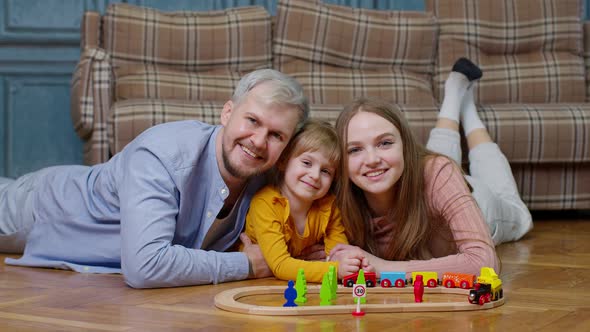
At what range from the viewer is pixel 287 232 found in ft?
6.79

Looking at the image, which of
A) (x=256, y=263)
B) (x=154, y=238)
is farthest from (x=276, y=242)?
(x=154, y=238)

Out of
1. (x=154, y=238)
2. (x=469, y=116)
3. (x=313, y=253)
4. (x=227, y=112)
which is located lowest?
(x=313, y=253)

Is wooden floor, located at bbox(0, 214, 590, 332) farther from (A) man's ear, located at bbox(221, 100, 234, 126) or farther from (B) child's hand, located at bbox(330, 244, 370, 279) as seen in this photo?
(A) man's ear, located at bbox(221, 100, 234, 126)

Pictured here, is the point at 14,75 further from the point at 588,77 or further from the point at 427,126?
the point at 588,77

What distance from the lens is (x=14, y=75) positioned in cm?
402

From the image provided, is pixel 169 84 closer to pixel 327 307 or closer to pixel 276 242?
pixel 276 242

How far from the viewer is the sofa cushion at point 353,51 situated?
3561mm

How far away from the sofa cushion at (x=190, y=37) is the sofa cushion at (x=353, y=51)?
4.2 inches

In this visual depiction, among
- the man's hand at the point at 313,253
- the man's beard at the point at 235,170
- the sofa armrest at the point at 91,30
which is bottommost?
the man's hand at the point at 313,253

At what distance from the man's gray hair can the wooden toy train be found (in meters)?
0.43

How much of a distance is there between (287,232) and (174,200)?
31cm

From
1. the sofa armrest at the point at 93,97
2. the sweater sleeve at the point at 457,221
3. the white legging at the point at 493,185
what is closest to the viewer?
the sweater sleeve at the point at 457,221

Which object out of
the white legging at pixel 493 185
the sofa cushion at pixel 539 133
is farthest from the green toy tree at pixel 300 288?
the sofa cushion at pixel 539 133

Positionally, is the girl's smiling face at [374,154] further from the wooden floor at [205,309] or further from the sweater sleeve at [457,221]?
the wooden floor at [205,309]
